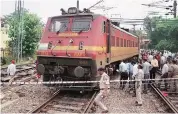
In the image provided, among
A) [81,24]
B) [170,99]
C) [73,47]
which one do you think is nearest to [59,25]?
[81,24]

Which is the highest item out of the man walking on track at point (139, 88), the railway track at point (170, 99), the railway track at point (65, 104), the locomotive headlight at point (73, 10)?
the locomotive headlight at point (73, 10)

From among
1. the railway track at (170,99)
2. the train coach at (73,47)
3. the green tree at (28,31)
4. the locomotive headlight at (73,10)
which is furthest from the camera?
the green tree at (28,31)

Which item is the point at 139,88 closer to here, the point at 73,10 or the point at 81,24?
the point at 81,24

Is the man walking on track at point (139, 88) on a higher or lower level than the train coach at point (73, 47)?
lower

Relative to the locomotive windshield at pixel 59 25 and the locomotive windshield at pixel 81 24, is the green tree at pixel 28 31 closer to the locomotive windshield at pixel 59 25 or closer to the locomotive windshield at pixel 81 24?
the locomotive windshield at pixel 59 25

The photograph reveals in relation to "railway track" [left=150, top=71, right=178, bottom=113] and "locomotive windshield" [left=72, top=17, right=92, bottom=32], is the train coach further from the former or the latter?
"railway track" [left=150, top=71, right=178, bottom=113]

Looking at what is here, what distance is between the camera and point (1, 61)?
2806cm

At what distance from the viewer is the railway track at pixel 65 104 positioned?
9.95 m

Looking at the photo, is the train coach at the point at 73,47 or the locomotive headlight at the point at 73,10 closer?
the train coach at the point at 73,47

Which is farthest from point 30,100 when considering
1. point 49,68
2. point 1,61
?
point 1,61

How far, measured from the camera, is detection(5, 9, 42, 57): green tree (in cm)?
3276

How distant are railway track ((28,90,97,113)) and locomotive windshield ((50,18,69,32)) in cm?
264

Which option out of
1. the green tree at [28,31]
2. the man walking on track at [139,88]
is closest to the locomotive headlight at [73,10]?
the man walking on track at [139,88]

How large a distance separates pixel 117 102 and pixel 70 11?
438 centimetres
